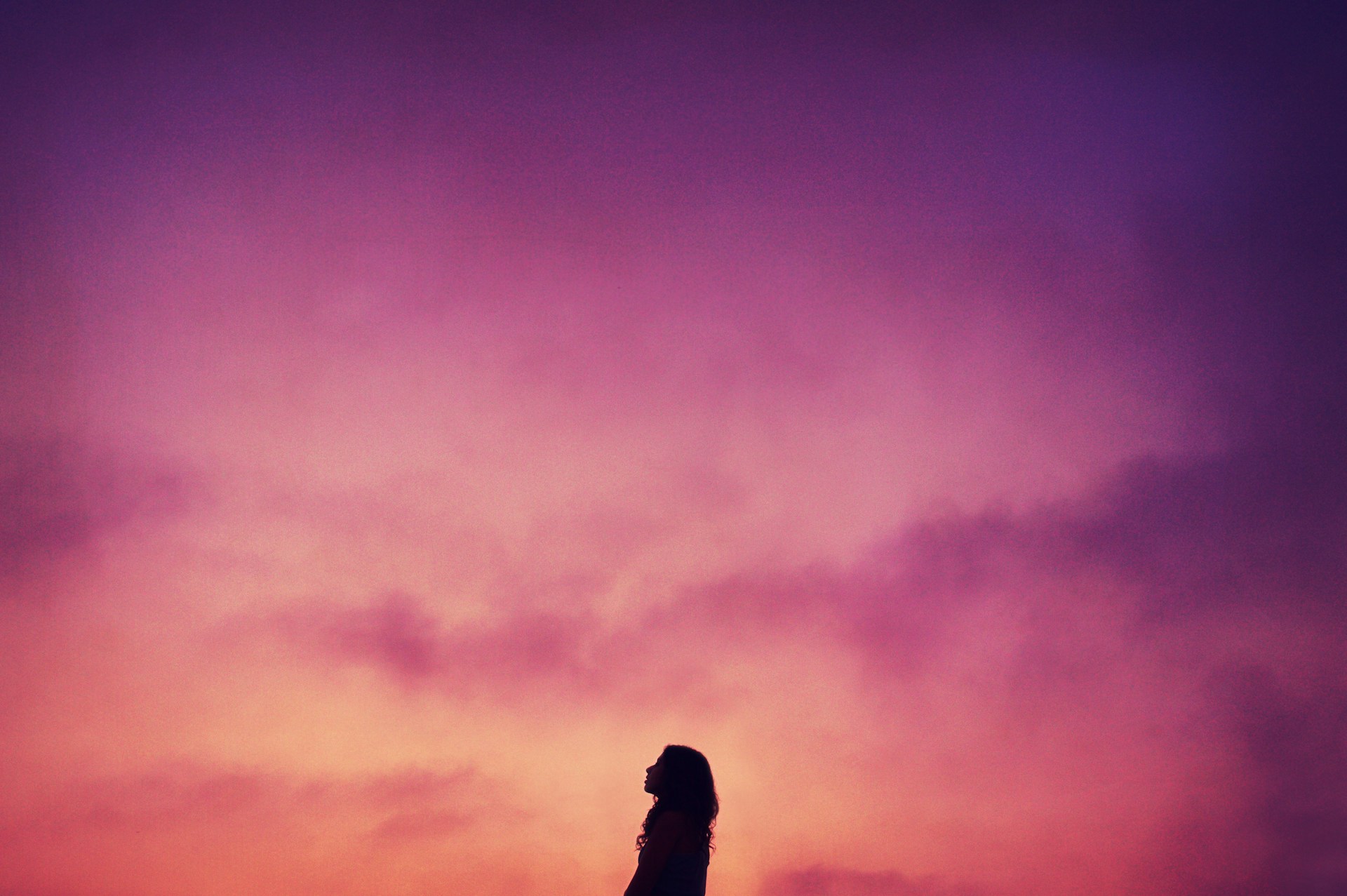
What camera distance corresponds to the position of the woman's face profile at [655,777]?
14.8 ft

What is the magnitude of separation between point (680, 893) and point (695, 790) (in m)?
0.40

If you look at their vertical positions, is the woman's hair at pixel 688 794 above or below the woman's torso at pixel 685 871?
above

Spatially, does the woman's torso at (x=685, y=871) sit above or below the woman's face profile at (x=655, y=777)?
below

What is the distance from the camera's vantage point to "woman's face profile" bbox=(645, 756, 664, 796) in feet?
14.8

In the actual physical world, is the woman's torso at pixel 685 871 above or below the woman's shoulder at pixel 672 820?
below

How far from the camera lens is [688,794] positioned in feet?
14.6

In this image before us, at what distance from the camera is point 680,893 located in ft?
14.0

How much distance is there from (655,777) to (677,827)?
25 centimetres

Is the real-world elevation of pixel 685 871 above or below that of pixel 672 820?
below

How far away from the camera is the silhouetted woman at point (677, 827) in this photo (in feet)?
14.0

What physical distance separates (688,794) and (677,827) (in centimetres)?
15

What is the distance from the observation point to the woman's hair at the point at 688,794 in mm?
4434

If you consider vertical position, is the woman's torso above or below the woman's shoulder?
below

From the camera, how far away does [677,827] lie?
172 inches
